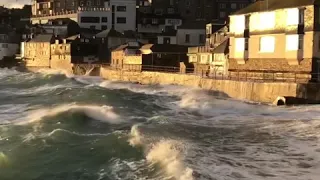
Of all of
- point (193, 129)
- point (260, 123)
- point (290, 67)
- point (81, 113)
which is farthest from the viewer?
point (290, 67)

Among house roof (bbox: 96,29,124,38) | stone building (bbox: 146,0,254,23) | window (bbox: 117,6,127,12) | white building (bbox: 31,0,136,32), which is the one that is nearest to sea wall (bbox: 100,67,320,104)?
house roof (bbox: 96,29,124,38)

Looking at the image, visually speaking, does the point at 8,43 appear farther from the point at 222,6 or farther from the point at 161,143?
the point at 161,143

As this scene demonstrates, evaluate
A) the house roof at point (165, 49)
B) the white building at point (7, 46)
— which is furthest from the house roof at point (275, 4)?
the white building at point (7, 46)

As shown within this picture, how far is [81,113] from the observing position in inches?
1034

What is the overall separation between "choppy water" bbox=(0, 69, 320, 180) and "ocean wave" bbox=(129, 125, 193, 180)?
3 cm

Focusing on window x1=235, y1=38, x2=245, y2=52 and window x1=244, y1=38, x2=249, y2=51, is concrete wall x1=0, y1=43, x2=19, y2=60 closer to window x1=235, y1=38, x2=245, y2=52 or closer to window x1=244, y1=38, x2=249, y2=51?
window x1=235, y1=38, x2=245, y2=52

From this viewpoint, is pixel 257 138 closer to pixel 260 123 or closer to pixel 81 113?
pixel 260 123

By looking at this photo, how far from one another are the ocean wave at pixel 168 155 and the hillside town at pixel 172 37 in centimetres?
1757

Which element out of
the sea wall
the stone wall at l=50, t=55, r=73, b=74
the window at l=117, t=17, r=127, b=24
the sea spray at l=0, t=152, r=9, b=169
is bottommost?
the sea spray at l=0, t=152, r=9, b=169

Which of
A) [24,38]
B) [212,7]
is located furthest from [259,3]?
[24,38]

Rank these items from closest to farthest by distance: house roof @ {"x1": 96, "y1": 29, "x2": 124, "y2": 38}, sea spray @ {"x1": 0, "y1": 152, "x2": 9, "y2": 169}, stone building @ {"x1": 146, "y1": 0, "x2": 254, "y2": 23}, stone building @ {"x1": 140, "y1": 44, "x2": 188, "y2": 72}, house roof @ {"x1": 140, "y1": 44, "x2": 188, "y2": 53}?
sea spray @ {"x1": 0, "y1": 152, "x2": 9, "y2": 169}
stone building @ {"x1": 140, "y1": 44, "x2": 188, "y2": 72}
house roof @ {"x1": 140, "y1": 44, "x2": 188, "y2": 53}
house roof @ {"x1": 96, "y1": 29, "x2": 124, "y2": 38}
stone building @ {"x1": 146, "y1": 0, "x2": 254, "y2": 23}

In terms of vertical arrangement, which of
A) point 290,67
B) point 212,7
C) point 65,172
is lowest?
point 65,172

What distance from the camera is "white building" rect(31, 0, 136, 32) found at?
9175 cm

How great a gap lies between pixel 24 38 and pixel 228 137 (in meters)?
85.7
